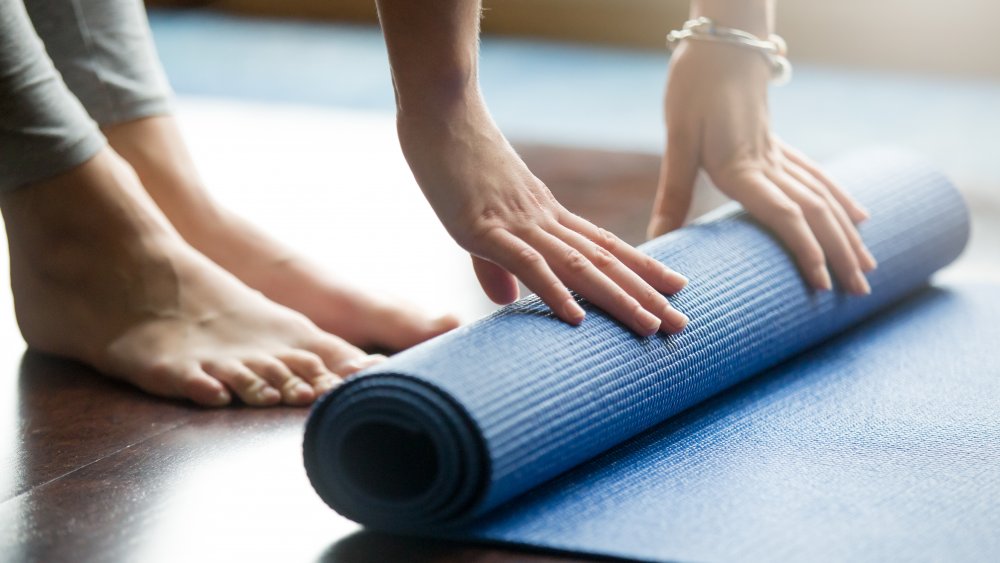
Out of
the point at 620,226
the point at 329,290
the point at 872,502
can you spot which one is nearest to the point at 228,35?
the point at 620,226

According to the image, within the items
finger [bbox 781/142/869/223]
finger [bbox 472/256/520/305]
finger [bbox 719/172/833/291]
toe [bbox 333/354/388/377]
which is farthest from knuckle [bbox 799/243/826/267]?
toe [bbox 333/354/388/377]

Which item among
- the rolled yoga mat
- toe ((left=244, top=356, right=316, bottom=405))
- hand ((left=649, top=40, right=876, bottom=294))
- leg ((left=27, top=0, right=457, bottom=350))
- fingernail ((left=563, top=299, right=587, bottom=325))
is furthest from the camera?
leg ((left=27, top=0, right=457, bottom=350))

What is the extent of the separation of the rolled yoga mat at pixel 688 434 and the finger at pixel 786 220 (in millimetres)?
23

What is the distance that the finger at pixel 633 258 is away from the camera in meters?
1.32

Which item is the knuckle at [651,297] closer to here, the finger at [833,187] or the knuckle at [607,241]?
the knuckle at [607,241]

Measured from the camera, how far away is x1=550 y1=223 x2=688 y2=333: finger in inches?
50.6

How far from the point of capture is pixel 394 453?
3.79ft

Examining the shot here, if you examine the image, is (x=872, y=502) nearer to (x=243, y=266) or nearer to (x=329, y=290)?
(x=329, y=290)

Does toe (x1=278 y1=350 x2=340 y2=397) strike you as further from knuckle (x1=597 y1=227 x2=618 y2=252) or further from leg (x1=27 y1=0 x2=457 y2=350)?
knuckle (x1=597 y1=227 x2=618 y2=252)

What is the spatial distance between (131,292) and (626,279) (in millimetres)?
617

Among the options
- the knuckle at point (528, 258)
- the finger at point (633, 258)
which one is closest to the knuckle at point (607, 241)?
the finger at point (633, 258)

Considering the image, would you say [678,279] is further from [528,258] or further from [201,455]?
[201,455]

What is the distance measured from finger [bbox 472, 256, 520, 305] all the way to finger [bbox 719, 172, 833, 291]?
0.37m

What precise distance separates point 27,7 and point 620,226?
0.96m
